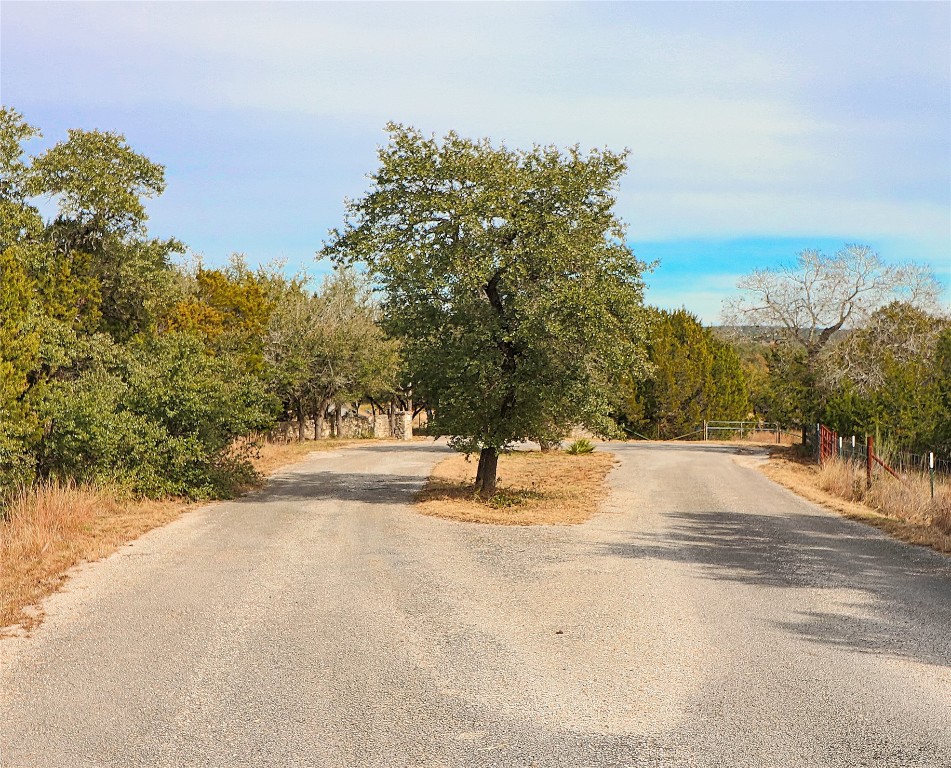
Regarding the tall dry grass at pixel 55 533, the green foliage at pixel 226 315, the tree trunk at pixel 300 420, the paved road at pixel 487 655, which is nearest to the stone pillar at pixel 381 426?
the tree trunk at pixel 300 420

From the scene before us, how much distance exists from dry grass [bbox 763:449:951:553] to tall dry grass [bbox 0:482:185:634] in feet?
39.9

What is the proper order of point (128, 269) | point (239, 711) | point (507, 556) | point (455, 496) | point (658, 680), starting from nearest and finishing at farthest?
point (239, 711), point (658, 680), point (507, 556), point (455, 496), point (128, 269)

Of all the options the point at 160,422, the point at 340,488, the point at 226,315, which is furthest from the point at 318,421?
the point at 160,422

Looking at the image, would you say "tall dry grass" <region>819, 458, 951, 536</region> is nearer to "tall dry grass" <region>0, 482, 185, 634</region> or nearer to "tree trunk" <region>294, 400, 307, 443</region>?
"tall dry grass" <region>0, 482, 185, 634</region>

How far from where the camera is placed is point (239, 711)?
6184mm

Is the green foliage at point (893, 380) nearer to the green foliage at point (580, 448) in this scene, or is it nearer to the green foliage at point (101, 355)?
the green foliage at point (580, 448)

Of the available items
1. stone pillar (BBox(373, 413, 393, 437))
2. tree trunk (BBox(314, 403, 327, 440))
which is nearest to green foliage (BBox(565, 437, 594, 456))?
tree trunk (BBox(314, 403, 327, 440))

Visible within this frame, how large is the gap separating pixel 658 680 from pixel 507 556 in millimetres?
5622

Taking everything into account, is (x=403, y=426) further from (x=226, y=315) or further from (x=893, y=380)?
(x=893, y=380)

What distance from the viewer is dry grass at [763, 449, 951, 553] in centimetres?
1433

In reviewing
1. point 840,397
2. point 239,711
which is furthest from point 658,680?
point 840,397

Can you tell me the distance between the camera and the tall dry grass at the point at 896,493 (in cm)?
1542

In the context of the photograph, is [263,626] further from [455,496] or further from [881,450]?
[881,450]

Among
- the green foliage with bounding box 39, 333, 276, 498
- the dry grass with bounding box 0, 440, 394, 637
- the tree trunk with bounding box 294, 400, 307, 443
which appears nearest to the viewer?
the dry grass with bounding box 0, 440, 394, 637
